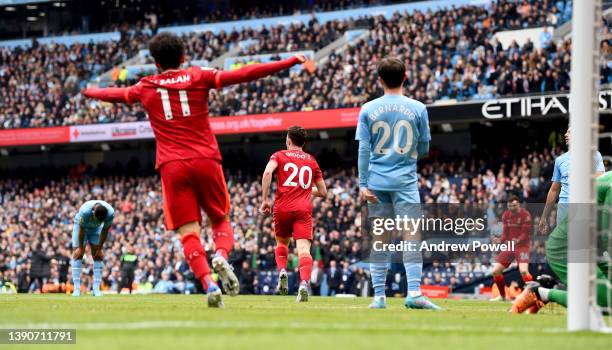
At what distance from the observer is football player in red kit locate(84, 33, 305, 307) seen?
375 inches

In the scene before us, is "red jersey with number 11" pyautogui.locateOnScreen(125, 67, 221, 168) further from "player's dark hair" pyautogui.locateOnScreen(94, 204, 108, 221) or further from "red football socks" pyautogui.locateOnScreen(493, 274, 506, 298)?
"red football socks" pyautogui.locateOnScreen(493, 274, 506, 298)

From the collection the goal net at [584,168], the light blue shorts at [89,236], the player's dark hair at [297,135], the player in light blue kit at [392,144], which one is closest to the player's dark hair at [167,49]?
the player in light blue kit at [392,144]

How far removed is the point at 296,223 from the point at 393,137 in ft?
13.4

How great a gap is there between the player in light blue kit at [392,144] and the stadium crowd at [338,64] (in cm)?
1921

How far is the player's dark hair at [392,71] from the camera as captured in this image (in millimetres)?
10773

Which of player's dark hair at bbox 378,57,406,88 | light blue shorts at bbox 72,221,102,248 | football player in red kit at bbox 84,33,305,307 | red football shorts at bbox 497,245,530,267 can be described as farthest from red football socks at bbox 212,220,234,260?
red football shorts at bbox 497,245,530,267

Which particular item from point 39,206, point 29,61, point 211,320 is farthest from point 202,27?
point 211,320

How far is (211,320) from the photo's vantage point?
25.2ft

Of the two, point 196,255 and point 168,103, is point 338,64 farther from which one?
point 196,255

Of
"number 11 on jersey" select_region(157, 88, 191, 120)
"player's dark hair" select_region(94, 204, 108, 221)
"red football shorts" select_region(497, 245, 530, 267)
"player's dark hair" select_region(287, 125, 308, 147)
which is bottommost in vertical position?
"red football shorts" select_region(497, 245, 530, 267)

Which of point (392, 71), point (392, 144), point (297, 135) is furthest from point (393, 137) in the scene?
point (297, 135)

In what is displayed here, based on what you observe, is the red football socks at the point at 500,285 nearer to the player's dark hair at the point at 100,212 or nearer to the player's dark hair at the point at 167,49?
the player's dark hair at the point at 100,212

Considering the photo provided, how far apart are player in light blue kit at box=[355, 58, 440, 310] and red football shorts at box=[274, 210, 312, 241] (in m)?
3.72

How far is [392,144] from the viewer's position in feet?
36.1
